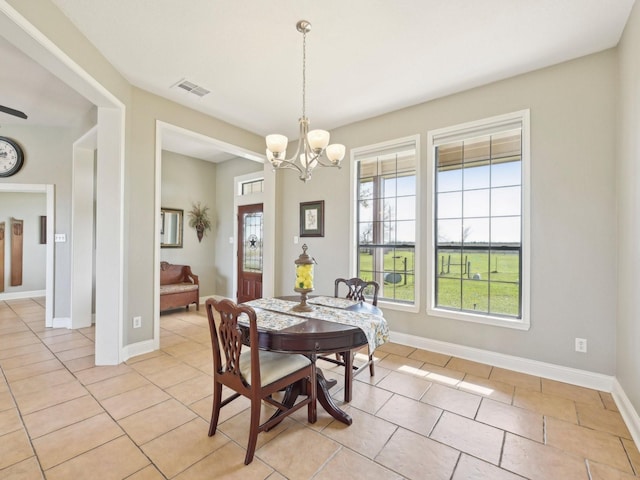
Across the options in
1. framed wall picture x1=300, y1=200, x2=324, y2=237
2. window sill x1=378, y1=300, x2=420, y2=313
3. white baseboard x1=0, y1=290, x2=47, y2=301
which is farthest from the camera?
white baseboard x1=0, y1=290, x2=47, y2=301

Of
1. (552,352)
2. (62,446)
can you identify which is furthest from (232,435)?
(552,352)

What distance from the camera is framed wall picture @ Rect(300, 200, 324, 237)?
4398 mm

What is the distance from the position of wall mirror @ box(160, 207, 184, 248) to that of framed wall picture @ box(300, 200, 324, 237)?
8.65ft

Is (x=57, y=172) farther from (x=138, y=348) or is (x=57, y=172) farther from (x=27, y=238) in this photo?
(x=27, y=238)

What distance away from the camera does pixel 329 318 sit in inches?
84.2

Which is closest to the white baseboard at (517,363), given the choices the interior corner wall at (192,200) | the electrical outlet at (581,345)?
the electrical outlet at (581,345)

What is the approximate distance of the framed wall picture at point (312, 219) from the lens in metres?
4.40

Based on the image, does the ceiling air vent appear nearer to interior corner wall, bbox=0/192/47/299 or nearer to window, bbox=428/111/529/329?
window, bbox=428/111/529/329

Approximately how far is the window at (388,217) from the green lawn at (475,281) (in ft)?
0.08

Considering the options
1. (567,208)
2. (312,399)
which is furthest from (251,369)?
(567,208)

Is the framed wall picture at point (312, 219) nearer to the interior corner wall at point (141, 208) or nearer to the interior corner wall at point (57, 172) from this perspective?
the interior corner wall at point (141, 208)

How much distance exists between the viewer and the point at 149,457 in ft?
5.66

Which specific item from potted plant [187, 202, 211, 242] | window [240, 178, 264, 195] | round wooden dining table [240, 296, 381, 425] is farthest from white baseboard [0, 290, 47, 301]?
round wooden dining table [240, 296, 381, 425]

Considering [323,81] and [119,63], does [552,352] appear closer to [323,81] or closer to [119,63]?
[323,81]
